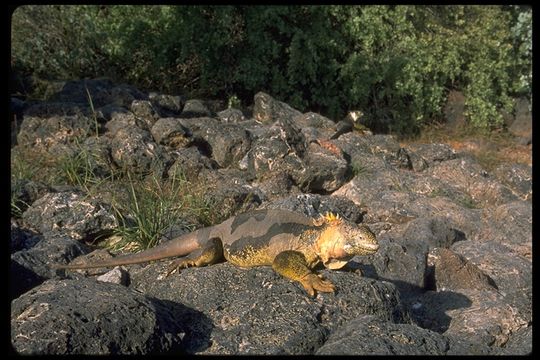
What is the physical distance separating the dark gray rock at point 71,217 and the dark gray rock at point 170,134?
7.85 feet

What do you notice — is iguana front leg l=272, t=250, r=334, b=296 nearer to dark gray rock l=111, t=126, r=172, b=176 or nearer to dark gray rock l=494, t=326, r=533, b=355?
dark gray rock l=494, t=326, r=533, b=355

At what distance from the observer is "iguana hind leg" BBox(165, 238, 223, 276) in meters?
5.23

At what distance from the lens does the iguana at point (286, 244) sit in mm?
4824

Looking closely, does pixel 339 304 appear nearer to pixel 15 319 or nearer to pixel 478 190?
pixel 15 319

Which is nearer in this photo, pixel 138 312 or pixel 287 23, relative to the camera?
pixel 138 312

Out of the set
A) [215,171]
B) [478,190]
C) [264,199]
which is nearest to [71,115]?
[215,171]

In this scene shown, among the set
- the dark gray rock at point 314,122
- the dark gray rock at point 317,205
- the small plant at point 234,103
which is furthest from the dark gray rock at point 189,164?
the small plant at point 234,103

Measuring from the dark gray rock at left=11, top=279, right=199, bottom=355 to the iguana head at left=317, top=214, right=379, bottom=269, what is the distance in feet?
3.76

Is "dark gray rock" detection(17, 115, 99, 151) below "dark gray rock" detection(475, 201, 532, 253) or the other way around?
the other way around

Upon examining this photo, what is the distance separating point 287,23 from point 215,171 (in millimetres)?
6462

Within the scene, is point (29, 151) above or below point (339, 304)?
below

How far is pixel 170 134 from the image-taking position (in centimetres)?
1003

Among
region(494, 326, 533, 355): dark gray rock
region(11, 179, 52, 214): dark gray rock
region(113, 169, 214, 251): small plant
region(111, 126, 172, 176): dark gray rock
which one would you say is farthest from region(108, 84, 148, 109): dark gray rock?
region(494, 326, 533, 355): dark gray rock

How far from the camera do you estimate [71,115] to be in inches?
404
